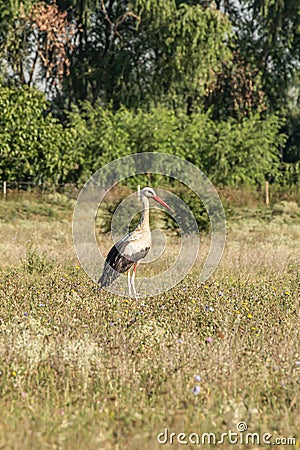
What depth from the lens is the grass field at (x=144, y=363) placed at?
4809mm

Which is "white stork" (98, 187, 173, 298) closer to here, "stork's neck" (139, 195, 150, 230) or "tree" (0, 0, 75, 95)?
"stork's neck" (139, 195, 150, 230)

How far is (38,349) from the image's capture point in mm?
6391

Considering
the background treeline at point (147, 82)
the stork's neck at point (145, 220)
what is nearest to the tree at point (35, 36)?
the background treeline at point (147, 82)

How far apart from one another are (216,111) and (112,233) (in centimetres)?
2361

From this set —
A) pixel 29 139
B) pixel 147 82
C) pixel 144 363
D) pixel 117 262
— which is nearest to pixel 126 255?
pixel 117 262

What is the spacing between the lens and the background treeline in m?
30.7

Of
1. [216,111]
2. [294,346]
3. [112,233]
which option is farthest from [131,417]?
[216,111]

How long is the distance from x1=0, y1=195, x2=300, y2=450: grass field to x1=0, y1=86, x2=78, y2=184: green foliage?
18467 millimetres

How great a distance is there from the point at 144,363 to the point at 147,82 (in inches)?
1287

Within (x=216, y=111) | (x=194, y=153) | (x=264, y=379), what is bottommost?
(x=264, y=379)

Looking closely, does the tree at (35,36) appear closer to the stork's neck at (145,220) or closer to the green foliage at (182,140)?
the green foliage at (182,140)

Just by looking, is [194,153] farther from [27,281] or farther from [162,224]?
[27,281]

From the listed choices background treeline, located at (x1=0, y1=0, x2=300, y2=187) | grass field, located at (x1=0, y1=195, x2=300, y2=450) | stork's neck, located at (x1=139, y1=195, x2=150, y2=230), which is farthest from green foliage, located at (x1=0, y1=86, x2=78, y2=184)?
stork's neck, located at (x1=139, y1=195, x2=150, y2=230)

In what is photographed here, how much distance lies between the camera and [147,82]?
37875mm
